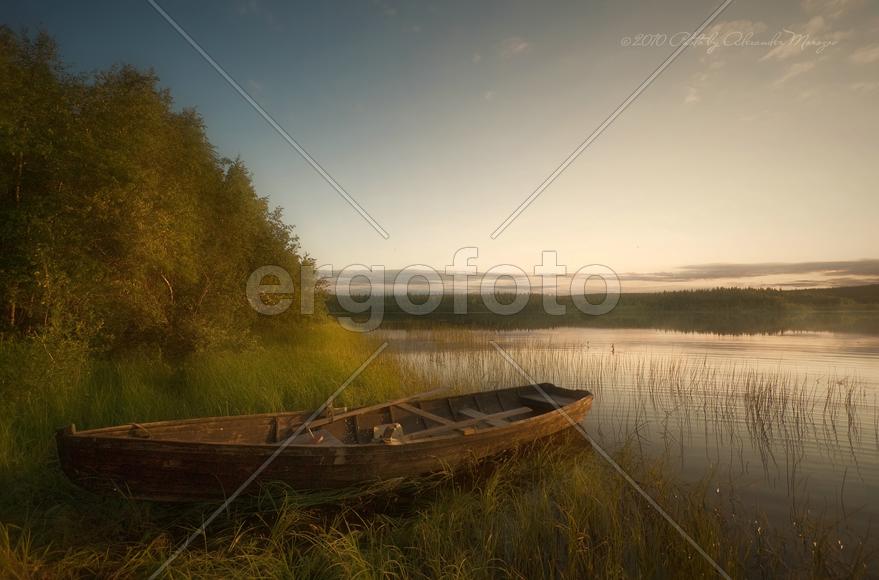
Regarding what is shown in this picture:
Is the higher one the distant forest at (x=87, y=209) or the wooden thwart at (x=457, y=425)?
the distant forest at (x=87, y=209)

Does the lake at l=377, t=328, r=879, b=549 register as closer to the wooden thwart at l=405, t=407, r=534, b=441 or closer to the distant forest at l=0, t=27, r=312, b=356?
the wooden thwart at l=405, t=407, r=534, b=441

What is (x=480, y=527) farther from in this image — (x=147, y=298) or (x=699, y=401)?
(x=147, y=298)

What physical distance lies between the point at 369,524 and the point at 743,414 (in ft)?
31.0

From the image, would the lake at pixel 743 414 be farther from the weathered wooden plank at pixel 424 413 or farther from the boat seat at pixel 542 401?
the weathered wooden plank at pixel 424 413

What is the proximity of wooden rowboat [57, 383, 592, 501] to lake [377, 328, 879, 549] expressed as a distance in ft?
8.21

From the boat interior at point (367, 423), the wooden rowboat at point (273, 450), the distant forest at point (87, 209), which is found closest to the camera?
the wooden rowboat at point (273, 450)

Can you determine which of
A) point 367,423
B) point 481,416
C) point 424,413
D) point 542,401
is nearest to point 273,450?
point 367,423

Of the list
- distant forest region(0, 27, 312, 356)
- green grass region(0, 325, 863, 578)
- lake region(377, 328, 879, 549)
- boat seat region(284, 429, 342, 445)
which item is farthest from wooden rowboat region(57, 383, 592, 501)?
distant forest region(0, 27, 312, 356)

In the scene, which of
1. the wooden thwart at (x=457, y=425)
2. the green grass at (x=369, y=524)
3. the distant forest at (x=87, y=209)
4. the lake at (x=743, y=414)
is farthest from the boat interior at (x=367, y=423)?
the distant forest at (x=87, y=209)

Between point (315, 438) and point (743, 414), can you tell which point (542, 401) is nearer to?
point (743, 414)

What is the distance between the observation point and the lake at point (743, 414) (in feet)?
20.6

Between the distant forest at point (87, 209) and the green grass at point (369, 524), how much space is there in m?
1.50

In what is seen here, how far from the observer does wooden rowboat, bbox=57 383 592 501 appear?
4914mm

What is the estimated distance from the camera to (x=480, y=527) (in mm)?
5090
